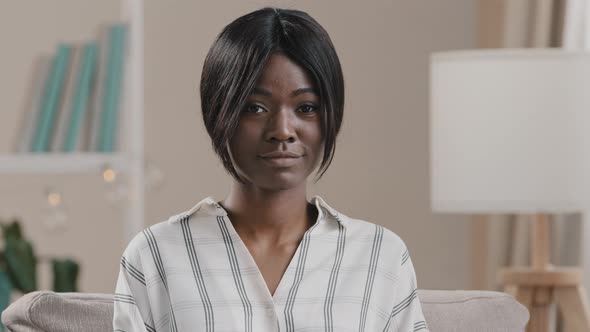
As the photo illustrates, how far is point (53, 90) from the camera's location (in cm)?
318

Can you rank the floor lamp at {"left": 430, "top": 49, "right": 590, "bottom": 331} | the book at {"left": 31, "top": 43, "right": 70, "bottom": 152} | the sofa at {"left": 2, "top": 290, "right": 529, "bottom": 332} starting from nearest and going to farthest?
the sofa at {"left": 2, "top": 290, "right": 529, "bottom": 332}, the floor lamp at {"left": 430, "top": 49, "right": 590, "bottom": 331}, the book at {"left": 31, "top": 43, "right": 70, "bottom": 152}

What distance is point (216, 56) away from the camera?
3.99 ft

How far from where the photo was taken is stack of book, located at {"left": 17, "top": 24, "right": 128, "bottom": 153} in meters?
3.18

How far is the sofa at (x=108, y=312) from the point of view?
1545mm

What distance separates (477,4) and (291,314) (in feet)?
8.28

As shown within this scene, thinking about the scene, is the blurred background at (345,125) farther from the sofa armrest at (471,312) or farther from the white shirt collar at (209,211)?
the white shirt collar at (209,211)

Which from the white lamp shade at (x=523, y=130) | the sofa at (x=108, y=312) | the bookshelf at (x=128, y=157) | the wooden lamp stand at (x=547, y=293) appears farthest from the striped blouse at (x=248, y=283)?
the bookshelf at (x=128, y=157)

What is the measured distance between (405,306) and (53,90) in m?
2.08

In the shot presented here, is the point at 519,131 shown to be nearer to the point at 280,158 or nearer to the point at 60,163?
the point at 280,158

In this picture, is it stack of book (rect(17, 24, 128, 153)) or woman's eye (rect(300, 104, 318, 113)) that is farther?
stack of book (rect(17, 24, 128, 153))

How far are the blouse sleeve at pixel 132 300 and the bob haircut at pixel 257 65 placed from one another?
153 millimetres

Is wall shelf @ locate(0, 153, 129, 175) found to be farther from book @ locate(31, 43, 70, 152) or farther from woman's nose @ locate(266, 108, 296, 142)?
woman's nose @ locate(266, 108, 296, 142)

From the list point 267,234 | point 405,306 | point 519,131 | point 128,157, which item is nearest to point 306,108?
point 267,234

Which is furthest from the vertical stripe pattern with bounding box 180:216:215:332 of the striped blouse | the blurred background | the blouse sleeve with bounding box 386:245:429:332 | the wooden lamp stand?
the blurred background
